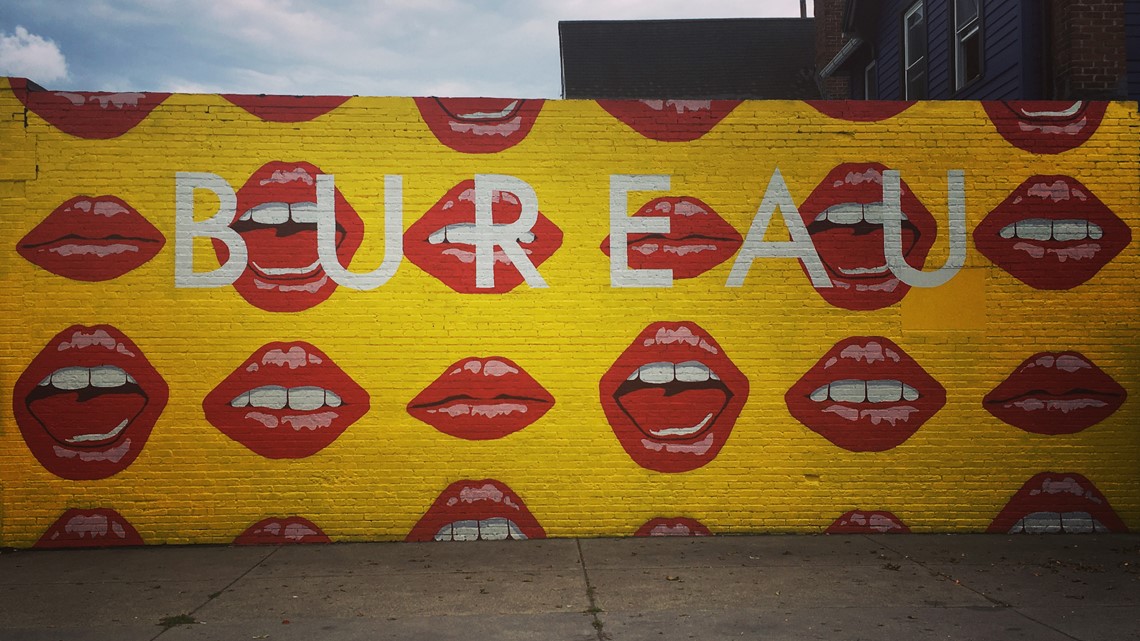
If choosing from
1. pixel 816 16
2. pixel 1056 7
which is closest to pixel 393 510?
pixel 1056 7

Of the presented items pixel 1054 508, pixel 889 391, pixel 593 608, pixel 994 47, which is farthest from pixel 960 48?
pixel 593 608

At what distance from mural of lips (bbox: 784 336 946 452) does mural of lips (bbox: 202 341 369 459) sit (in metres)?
4.38

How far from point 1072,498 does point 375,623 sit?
6.73 m

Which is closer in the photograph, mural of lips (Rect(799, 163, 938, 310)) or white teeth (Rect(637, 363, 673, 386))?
white teeth (Rect(637, 363, 673, 386))

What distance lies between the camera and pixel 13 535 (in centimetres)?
768

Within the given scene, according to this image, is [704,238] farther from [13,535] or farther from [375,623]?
[13,535]

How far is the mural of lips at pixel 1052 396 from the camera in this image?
820 cm

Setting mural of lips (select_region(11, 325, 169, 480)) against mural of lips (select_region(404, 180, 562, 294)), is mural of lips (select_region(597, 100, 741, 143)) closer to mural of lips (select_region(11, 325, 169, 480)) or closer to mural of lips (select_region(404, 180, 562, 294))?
mural of lips (select_region(404, 180, 562, 294))

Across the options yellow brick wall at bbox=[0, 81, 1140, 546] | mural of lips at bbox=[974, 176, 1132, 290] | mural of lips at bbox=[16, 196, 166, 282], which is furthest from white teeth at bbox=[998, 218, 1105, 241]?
mural of lips at bbox=[16, 196, 166, 282]

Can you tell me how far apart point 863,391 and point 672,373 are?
1875 mm

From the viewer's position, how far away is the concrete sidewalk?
5.38m

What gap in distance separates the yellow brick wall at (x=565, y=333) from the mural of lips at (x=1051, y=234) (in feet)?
0.31

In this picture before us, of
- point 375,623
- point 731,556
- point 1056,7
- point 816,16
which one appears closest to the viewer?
point 375,623

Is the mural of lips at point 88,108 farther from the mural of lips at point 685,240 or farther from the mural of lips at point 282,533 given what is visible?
the mural of lips at point 685,240
